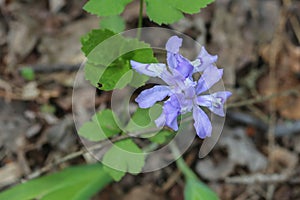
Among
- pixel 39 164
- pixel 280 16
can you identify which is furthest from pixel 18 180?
pixel 280 16

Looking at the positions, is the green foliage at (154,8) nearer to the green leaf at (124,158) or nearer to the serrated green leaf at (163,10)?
the serrated green leaf at (163,10)

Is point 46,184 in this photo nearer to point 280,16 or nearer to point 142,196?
point 142,196

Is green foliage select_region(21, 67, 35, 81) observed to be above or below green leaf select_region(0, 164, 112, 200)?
above

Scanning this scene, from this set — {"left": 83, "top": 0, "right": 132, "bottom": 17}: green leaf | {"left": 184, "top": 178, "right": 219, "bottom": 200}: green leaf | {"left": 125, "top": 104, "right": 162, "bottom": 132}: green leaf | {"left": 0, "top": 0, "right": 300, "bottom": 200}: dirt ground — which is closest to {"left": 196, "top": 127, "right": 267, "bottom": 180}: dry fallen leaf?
{"left": 0, "top": 0, "right": 300, "bottom": 200}: dirt ground

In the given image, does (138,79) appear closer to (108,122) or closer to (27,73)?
(108,122)

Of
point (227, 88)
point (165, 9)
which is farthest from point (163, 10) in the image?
point (227, 88)

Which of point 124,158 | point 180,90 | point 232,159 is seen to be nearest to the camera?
point 180,90

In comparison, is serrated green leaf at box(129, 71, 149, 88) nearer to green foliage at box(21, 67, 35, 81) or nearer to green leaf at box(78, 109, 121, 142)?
green leaf at box(78, 109, 121, 142)
